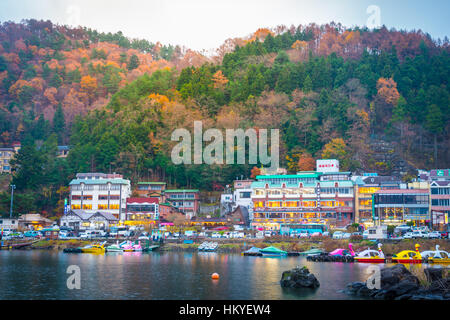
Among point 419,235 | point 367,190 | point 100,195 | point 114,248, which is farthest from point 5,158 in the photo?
point 419,235

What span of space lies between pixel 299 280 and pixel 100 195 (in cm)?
5779

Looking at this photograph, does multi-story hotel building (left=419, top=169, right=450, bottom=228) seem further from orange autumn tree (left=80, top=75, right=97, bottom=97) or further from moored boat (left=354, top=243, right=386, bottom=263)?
orange autumn tree (left=80, top=75, right=97, bottom=97)

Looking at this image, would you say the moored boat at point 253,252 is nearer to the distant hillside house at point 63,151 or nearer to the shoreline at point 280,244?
the shoreline at point 280,244

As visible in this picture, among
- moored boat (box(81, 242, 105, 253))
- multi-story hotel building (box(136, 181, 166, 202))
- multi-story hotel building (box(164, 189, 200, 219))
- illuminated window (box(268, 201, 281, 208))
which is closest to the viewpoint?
moored boat (box(81, 242, 105, 253))

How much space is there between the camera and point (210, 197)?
91.6 m

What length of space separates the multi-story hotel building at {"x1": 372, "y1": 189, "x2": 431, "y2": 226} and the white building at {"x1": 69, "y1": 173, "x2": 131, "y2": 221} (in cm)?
3942

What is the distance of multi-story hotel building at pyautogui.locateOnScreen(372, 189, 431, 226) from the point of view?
73500 mm

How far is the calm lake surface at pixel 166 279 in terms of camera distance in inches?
1182

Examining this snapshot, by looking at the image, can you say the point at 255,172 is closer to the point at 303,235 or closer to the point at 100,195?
the point at 303,235

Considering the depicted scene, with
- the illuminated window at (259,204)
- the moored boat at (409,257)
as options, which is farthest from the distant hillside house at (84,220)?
the moored boat at (409,257)

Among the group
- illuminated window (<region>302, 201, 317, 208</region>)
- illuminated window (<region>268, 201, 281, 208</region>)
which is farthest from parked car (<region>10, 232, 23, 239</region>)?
illuminated window (<region>302, 201, 317, 208</region>)

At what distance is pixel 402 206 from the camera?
243 ft

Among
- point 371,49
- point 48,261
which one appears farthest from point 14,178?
point 371,49
